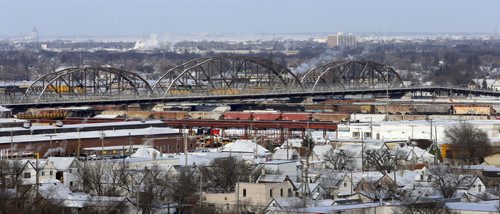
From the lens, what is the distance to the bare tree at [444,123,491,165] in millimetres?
45028

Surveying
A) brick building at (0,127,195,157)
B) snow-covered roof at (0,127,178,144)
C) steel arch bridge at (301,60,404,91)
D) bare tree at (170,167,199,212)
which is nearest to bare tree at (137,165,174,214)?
bare tree at (170,167,199,212)

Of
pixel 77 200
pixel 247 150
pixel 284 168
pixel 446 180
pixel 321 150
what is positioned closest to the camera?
pixel 77 200

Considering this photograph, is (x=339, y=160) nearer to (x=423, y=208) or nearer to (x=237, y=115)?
(x=423, y=208)

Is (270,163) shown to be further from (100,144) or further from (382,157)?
(100,144)

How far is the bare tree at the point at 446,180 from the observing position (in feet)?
111

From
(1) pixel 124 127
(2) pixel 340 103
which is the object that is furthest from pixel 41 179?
(2) pixel 340 103

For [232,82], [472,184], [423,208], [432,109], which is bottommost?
[232,82]

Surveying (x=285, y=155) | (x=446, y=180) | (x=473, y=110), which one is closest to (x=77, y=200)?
(x=446, y=180)

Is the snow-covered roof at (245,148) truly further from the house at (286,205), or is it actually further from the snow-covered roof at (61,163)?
the house at (286,205)

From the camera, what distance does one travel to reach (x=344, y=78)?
311 ft

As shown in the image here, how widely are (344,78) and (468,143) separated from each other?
48.6 meters

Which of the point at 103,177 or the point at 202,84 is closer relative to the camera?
the point at 103,177

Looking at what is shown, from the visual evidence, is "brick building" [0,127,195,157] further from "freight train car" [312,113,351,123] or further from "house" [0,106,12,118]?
"freight train car" [312,113,351,123]

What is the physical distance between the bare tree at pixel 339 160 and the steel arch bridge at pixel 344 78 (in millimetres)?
43968
